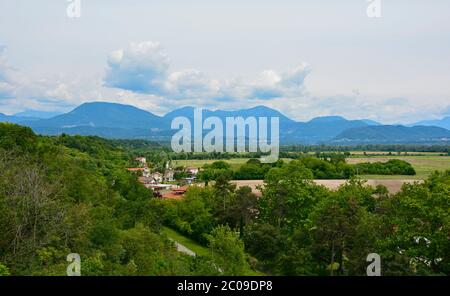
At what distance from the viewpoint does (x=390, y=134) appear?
533 ft

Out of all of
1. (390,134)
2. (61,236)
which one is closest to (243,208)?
(61,236)

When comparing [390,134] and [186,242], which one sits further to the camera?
[390,134]

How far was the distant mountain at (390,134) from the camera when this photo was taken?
5598 inches

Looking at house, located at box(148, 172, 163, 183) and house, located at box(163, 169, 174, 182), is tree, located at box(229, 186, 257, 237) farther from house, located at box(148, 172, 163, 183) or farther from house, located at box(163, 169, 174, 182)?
house, located at box(163, 169, 174, 182)

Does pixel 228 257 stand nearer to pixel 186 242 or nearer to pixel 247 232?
pixel 247 232

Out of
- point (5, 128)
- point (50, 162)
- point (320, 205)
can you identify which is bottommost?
point (320, 205)

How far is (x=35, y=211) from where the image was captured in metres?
12.2

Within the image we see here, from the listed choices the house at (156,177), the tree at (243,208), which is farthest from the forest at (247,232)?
the house at (156,177)

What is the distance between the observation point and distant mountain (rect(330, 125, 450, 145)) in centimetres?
14220

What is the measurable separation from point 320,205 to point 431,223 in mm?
5501

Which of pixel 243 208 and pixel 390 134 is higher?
pixel 390 134
